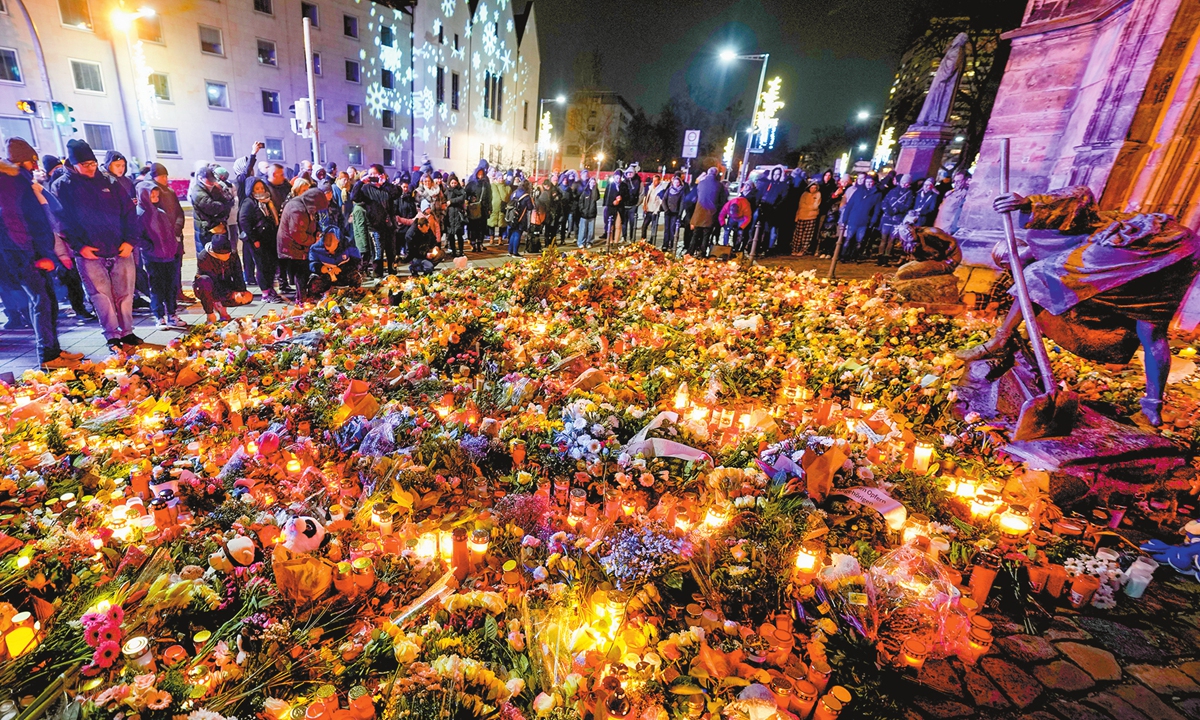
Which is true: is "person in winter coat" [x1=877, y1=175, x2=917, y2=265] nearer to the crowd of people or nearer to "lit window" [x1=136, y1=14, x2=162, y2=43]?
the crowd of people

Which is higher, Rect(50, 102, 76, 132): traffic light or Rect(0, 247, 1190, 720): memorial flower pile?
Rect(50, 102, 76, 132): traffic light

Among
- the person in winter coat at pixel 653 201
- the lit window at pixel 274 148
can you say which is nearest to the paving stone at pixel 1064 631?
the person in winter coat at pixel 653 201

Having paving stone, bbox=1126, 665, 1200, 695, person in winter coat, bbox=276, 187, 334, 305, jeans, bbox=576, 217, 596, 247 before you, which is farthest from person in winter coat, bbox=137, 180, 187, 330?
jeans, bbox=576, 217, 596, 247

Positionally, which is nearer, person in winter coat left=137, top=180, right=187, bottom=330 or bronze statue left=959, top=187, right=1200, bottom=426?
bronze statue left=959, top=187, right=1200, bottom=426

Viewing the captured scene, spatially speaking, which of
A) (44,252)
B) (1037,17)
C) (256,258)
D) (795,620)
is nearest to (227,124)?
(256,258)

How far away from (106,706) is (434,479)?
6.30 feet

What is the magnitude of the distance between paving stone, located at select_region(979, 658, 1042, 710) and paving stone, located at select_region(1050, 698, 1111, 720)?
0.27ft

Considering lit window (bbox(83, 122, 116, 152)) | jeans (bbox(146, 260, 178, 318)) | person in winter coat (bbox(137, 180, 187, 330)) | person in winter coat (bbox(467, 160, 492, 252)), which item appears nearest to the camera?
person in winter coat (bbox(137, 180, 187, 330))

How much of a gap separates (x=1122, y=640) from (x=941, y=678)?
3.96 feet

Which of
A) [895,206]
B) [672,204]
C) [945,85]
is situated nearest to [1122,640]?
[895,206]

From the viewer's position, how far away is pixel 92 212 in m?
5.86

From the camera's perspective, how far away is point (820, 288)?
9.87 m

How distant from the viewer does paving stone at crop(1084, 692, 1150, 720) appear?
265 cm

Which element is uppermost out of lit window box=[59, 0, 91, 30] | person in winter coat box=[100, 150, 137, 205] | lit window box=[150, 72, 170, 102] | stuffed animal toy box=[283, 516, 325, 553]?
lit window box=[59, 0, 91, 30]
